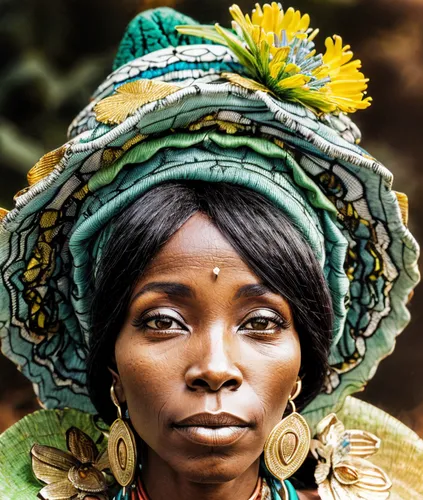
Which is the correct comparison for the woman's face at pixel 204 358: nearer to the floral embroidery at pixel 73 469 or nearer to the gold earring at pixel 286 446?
the gold earring at pixel 286 446

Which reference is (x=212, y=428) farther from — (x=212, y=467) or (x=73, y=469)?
Result: (x=73, y=469)

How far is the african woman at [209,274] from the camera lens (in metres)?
1.67

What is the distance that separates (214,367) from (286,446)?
0.30 metres

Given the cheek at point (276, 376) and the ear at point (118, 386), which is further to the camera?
the ear at point (118, 386)

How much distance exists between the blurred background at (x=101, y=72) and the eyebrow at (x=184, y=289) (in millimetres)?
1392

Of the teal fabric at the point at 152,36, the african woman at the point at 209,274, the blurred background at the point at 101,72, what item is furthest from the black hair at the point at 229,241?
the blurred background at the point at 101,72

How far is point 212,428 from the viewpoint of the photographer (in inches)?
63.1

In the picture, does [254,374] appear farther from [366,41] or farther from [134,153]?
[366,41]

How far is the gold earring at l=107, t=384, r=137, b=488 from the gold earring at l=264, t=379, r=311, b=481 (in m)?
0.28

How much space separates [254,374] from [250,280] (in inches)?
7.3

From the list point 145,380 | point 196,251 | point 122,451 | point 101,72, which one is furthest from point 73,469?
point 101,72

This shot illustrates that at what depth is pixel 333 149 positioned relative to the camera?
177 cm

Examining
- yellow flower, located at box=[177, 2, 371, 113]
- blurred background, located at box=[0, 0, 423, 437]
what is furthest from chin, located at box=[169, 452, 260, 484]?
blurred background, located at box=[0, 0, 423, 437]

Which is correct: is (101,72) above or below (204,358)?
above
